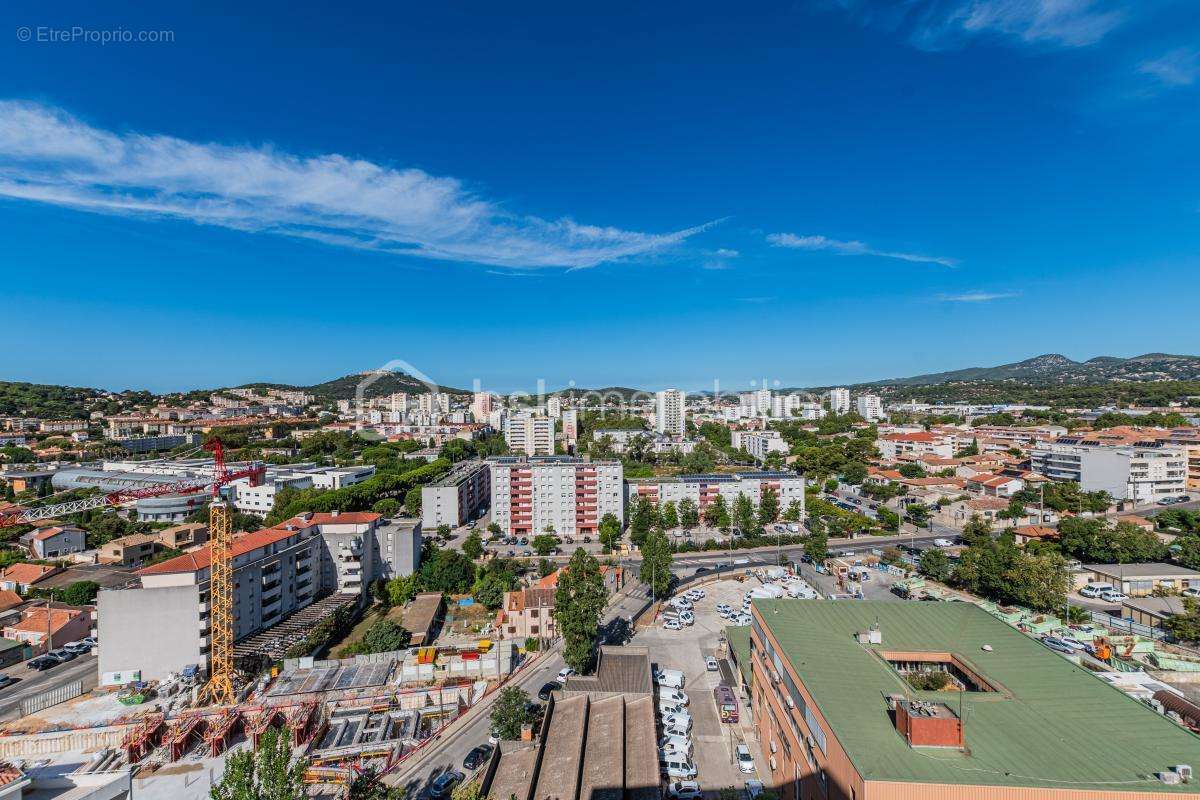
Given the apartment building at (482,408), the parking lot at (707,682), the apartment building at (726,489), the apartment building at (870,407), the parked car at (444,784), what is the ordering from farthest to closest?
the apartment building at (482,408)
the apartment building at (870,407)
the apartment building at (726,489)
the parking lot at (707,682)
the parked car at (444,784)

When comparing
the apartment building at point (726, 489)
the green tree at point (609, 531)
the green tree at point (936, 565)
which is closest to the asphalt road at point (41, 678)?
the green tree at point (609, 531)

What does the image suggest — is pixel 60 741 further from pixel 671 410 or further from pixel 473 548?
pixel 671 410

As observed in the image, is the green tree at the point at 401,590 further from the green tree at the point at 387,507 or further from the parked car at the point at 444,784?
the green tree at the point at 387,507

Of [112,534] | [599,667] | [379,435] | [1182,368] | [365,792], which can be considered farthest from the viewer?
[1182,368]

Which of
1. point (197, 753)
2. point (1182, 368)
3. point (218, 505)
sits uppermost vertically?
point (1182, 368)

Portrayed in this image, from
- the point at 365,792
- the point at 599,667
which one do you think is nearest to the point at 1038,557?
the point at 599,667

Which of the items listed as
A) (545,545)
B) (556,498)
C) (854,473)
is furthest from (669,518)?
(854,473)

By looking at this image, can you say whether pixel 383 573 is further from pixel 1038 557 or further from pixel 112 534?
pixel 1038 557
